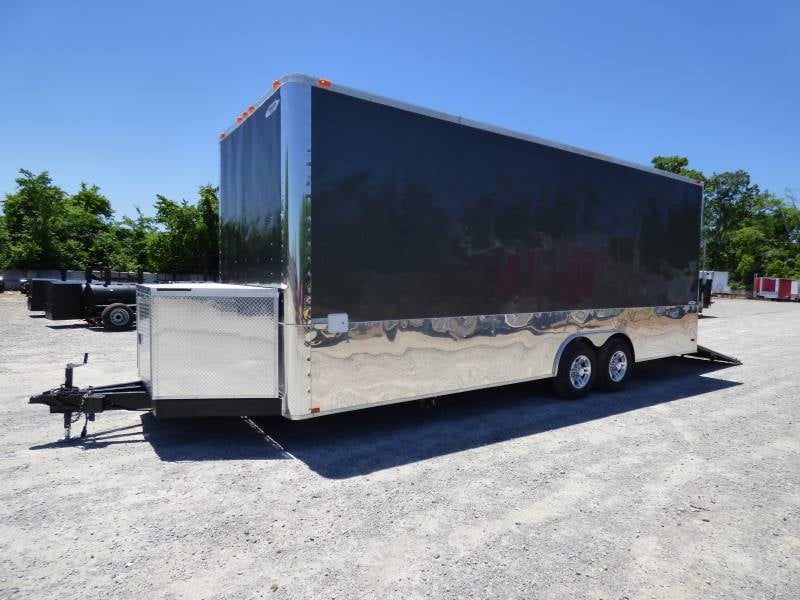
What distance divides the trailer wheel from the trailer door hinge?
11850mm

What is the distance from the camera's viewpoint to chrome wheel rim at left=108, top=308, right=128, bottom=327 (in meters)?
14.1

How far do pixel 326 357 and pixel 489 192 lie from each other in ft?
9.03

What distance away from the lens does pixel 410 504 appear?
3869mm

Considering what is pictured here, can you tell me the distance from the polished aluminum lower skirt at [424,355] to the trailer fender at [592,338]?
0.05 feet

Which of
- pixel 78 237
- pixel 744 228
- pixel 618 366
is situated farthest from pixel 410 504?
pixel 744 228

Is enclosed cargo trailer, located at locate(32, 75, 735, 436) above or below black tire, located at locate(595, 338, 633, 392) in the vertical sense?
above

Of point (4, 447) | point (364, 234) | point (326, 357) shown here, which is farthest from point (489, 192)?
point (4, 447)

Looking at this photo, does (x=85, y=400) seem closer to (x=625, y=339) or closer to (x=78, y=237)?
(x=625, y=339)

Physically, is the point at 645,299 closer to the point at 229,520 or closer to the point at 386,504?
the point at 386,504

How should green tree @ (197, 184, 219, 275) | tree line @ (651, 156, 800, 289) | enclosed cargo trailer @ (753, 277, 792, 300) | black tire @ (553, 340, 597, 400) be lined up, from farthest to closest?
tree line @ (651, 156, 800, 289), enclosed cargo trailer @ (753, 277, 792, 300), green tree @ (197, 184, 219, 275), black tire @ (553, 340, 597, 400)

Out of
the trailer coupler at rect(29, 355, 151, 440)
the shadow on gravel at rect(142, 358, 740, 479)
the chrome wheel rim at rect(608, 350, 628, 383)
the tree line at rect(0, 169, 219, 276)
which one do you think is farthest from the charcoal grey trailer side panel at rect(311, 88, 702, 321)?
the tree line at rect(0, 169, 219, 276)

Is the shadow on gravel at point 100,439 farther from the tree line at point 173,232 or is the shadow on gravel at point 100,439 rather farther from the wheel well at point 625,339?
the tree line at point 173,232

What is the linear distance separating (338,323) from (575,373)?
4.02m

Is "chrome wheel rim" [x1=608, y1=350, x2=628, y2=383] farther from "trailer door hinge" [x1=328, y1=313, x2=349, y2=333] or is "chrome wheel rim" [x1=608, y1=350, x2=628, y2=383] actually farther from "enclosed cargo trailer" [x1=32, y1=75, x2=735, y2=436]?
"trailer door hinge" [x1=328, y1=313, x2=349, y2=333]
